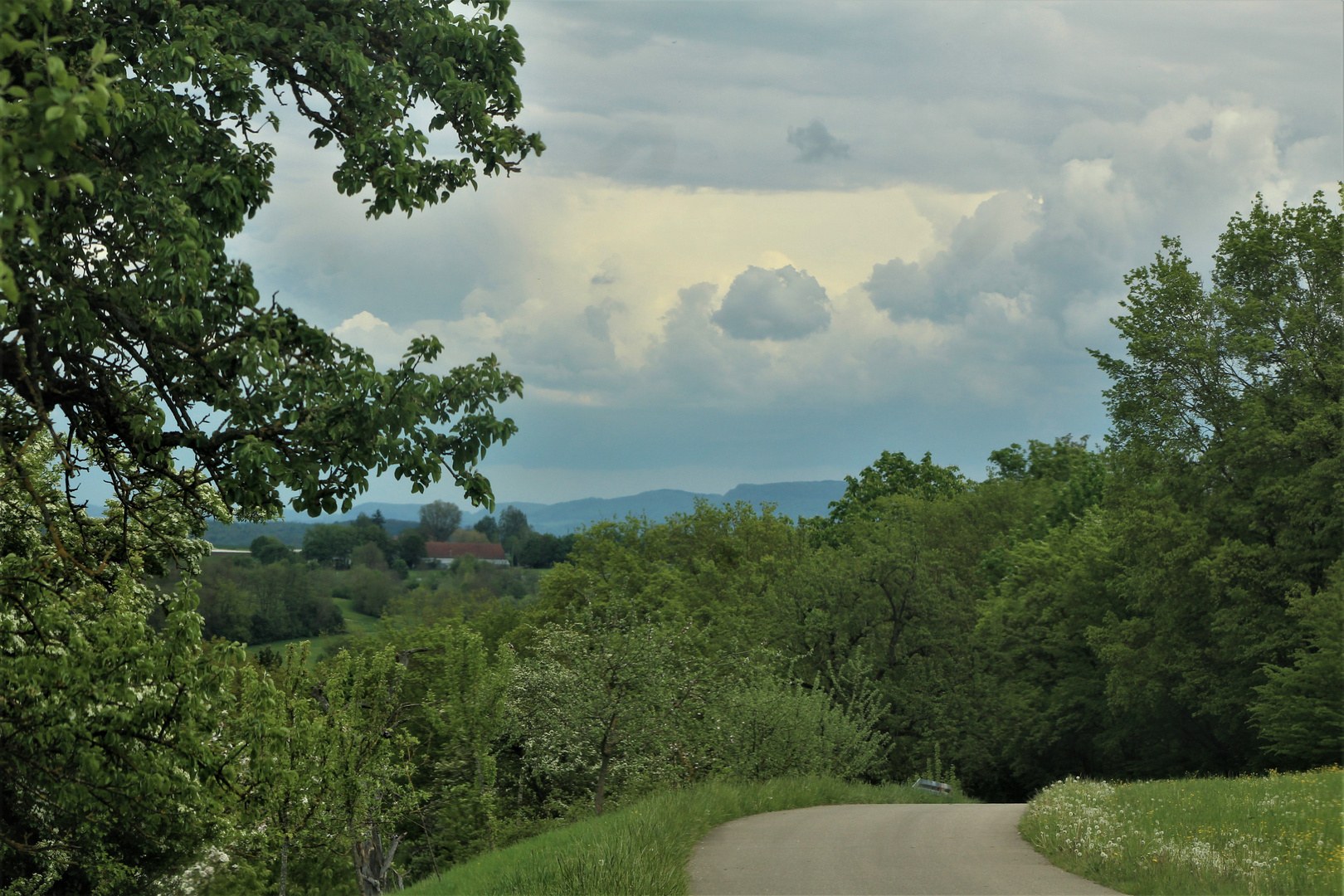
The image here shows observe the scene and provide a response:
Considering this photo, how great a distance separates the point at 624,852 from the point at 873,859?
3889 millimetres

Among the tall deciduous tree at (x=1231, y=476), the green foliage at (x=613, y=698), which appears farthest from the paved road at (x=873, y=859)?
the tall deciduous tree at (x=1231, y=476)

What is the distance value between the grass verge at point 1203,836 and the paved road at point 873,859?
1.42 feet

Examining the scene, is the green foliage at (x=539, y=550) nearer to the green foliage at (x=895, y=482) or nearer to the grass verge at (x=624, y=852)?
the green foliage at (x=895, y=482)

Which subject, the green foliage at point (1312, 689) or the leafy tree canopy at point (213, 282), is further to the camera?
the green foliage at point (1312, 689)

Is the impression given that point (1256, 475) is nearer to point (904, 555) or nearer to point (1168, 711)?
point (1168, 711)

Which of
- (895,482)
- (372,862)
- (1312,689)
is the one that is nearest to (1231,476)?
(1312,689)

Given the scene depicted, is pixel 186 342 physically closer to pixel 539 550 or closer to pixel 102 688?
pixel 102 688

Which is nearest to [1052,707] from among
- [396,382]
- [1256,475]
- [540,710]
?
[1256,475]

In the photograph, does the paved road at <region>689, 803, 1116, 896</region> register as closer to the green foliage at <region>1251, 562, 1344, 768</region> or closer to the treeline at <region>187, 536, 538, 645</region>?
the green foliage at <region>1251, 562, 1344, 768</region>

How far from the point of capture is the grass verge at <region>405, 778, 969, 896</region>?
32.4 feet

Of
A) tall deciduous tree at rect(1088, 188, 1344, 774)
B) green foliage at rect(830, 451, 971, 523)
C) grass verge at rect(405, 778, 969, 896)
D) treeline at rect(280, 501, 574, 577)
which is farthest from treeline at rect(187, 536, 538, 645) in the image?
grass verge at rect(405, 778, 969, 896)

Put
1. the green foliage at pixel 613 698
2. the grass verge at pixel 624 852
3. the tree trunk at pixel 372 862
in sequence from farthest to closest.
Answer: the tree trunk at pixel 372 862
the green foliage at pixel 613 698
the grass verge at pixel 624 852

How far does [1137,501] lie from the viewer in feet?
105

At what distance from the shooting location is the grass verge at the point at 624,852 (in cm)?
988
